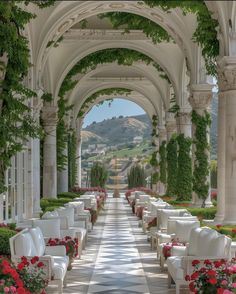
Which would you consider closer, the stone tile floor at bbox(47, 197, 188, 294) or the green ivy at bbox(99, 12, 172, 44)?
the stone tile floor at bbox(47, 197, 188, 294)

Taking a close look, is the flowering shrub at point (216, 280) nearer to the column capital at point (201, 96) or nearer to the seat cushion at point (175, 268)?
the seat cushion at point (175, 268)

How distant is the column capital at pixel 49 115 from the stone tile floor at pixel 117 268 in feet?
26.2

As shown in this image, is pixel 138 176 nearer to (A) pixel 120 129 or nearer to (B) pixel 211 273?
(B) pixel 211 273

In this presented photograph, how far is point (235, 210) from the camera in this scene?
14.3m

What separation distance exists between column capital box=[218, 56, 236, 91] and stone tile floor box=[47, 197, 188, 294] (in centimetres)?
398

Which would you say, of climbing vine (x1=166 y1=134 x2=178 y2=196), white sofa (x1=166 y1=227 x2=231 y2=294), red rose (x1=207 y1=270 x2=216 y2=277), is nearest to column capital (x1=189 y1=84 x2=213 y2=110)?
climbing vine (x1=166 y1=134 x2=178 y2=196)

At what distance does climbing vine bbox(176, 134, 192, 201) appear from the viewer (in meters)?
25.6

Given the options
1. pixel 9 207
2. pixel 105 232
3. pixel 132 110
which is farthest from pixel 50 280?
pixel 132 110

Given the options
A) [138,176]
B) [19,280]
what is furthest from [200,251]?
[138,176]

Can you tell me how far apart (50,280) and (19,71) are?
5.06 m

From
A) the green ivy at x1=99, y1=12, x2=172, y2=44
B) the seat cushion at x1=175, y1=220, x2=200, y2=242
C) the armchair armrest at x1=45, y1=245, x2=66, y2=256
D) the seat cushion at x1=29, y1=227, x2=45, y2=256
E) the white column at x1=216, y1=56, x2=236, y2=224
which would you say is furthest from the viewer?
the green ivy at x1=99, y1=12, x2=172, y2=44

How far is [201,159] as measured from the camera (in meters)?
21.0

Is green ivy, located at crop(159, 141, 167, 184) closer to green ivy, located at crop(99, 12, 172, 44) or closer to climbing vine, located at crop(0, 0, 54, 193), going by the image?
green ivy, located at crop(99, 12, 172, 44)

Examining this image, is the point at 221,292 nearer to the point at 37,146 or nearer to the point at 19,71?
the point at 19,71
